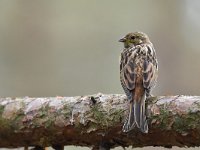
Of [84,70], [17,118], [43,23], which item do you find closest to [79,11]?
[43,23]

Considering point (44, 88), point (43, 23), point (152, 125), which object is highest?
point (43, 23)

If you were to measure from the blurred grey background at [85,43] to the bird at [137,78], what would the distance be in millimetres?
6468

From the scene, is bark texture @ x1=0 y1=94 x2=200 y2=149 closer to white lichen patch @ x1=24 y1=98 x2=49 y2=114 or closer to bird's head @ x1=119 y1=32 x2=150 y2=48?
white lichen patch @ x1=24 y1=98 x2=49 y2=114

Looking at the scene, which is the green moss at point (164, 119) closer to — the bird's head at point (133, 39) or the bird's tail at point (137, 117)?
the bird's tail at point (137, 117)

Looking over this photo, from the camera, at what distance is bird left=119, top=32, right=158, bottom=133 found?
5.23 metres

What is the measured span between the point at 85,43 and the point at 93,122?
36.0 ft

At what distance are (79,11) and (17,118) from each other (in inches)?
463

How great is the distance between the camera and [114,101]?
5457 millimetres

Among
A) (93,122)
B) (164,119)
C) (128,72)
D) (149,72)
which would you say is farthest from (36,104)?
(164,119)

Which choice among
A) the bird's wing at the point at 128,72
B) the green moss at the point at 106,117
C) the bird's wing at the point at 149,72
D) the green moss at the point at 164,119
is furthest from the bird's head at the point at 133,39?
the green moss at the point at 164,119

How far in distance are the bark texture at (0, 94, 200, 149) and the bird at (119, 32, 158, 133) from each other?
7 centimetres

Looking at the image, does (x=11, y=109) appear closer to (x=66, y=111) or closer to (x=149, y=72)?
(x=66, y=111)

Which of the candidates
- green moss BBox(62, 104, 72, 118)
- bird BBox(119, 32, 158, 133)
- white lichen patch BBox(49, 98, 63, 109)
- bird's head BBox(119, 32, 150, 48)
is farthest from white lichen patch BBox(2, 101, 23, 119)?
bird's head BBox(119, 32, 150, 48)

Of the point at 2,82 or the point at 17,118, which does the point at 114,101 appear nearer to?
the point at 17,118
